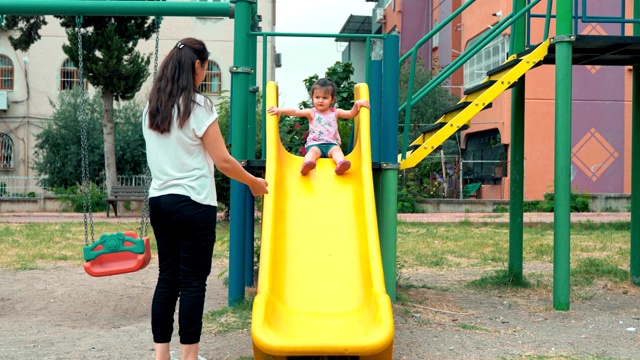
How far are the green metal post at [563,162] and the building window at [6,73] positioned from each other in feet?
77.6

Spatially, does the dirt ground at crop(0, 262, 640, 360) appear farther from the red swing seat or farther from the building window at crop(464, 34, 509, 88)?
the building window at crop(464, 34, 509, 88)

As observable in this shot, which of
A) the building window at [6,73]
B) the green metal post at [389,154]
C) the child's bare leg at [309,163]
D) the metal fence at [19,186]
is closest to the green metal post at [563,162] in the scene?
the green metal post at [389,154]

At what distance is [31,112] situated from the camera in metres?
25.6

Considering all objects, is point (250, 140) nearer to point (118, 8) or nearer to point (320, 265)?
point (118, 8)

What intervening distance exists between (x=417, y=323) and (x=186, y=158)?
2427 millimetres

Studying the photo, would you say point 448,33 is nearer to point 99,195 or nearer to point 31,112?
point 99,195

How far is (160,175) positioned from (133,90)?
14.4m

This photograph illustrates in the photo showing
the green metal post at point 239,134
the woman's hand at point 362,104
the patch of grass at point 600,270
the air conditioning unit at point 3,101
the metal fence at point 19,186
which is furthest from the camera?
the air conditioning unit at point 3,101

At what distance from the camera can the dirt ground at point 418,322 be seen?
14.4ft

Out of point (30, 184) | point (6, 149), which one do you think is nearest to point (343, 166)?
point (30, 184)

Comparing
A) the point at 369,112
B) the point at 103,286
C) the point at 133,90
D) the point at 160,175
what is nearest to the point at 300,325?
the point at 160,175

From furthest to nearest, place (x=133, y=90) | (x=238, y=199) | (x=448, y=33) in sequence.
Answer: (x=448, y=33), (x=133, y=90), (x=238, y=199)

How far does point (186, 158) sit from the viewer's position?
11.0ft

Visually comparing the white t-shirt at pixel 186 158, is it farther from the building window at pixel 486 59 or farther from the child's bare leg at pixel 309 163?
the building window at pixel 486 59
